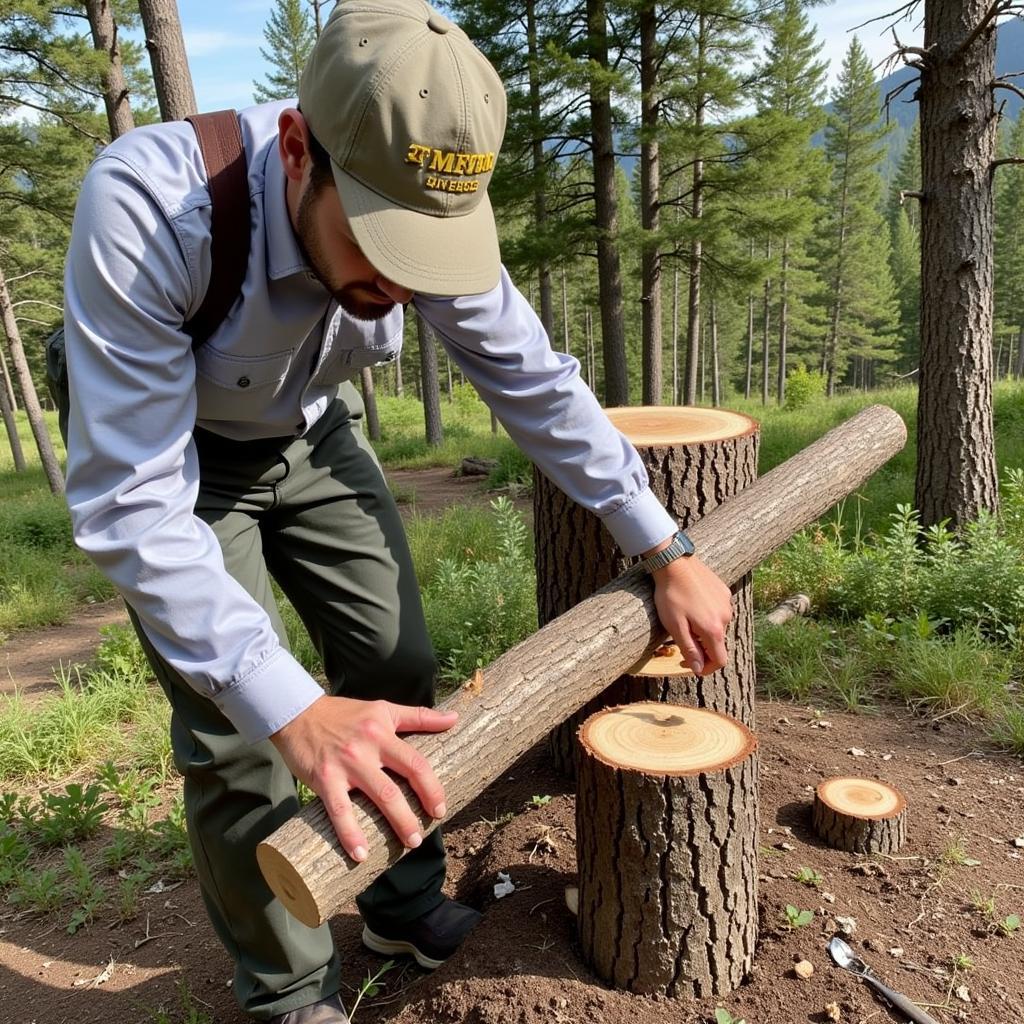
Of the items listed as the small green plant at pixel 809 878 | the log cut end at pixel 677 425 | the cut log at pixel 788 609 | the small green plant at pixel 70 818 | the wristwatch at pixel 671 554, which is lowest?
the small green plant at pixel 70 818

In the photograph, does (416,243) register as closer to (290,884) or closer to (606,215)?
(290,884)

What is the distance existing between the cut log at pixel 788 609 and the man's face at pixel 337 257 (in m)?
3.28

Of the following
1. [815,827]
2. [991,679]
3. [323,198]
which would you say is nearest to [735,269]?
[991,679]

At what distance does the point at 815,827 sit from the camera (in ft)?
8.49

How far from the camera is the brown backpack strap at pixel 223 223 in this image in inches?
58.6

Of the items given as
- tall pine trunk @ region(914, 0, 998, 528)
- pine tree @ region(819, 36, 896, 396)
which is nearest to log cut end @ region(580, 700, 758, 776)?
tall pine trunk @ region(914, 0, 998, 528)

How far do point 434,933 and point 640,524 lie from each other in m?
1.27

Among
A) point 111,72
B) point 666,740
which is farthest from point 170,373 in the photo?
point 111,72

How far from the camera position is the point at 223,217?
149 cm

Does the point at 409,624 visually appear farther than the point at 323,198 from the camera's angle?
Yes

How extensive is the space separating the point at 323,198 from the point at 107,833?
284cm

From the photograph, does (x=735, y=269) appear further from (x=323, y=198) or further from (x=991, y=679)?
(x=323, y=198)

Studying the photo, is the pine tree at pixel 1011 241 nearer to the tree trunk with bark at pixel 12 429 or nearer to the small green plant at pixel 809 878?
the tree trunk with bark at pixel 12 429

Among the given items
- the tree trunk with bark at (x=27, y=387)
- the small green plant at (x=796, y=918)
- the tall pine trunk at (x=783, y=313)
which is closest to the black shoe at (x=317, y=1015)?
the small green plant at (x=796, y=918)
